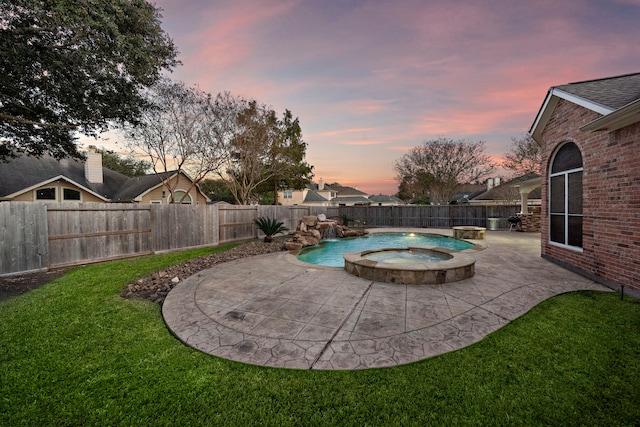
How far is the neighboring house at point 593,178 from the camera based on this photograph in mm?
4266

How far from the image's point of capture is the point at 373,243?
40.4ft

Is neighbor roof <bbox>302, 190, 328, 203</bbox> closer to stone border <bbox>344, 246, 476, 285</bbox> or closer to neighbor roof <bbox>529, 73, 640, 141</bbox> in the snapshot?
neighbor roof <bbox>529, 73, 640, 141</bbox>

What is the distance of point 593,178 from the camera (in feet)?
16.7

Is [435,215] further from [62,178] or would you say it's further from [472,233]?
[62,178]

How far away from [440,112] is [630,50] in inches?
229

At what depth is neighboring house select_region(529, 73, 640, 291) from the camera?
4266 mm

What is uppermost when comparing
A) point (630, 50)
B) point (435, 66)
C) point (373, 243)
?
point (435, 66)

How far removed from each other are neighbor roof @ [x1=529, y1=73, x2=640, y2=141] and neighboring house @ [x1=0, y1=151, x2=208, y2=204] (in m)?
18.4

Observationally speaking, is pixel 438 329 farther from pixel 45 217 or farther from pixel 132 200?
pixel 132 200

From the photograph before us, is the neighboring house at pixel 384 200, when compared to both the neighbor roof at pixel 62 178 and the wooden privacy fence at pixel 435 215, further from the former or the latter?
the neighbor roof at pixel 62 178

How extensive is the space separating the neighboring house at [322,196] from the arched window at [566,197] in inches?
1186

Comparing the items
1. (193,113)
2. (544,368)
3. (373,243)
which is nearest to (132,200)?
(193,113)

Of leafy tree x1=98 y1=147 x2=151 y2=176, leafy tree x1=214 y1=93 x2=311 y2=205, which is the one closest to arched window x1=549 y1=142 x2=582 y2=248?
leafy tree x1=214 y1=93 x2=311 y2=205

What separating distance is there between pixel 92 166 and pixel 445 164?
32837 mm
